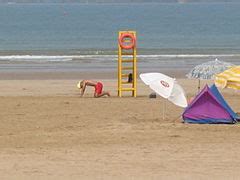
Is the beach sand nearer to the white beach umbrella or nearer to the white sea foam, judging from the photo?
the white beach umbrella

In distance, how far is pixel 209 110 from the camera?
1612 cm

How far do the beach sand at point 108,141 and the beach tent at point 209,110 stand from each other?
0.90 feet

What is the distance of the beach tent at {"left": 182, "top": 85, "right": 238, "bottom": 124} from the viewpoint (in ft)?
52.5

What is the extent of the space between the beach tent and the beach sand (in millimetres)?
276

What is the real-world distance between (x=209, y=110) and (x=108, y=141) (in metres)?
2.52

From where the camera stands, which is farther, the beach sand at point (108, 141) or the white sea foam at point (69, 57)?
the white sea foam at point (69, 57)

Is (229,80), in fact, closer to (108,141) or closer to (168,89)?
(168,89)

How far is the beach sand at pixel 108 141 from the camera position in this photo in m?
11.7
